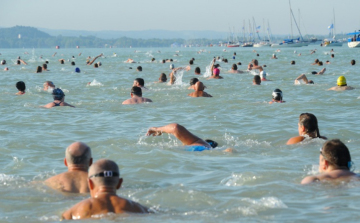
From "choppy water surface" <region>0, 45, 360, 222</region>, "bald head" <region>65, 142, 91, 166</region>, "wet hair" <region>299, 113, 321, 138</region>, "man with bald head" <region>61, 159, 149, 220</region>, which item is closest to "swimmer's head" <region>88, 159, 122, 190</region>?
"man with bald head" <region>61, 159, 149, 220</region>

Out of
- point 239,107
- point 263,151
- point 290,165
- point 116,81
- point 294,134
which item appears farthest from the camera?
point 116,81

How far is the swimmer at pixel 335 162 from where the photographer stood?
22.7ft

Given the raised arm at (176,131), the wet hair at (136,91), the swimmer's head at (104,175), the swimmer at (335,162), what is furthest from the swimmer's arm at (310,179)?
the wet hair at (136,91)

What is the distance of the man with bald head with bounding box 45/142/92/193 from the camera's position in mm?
6840

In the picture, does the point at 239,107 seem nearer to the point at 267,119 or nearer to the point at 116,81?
the point at 267,119

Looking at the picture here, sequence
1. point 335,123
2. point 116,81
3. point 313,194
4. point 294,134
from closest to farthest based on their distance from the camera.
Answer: point 313,194 < point 294,134 < point 335,123 < point 116,81

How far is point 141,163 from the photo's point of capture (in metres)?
9.15

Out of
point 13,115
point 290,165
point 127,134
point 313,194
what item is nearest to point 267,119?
point 127,134

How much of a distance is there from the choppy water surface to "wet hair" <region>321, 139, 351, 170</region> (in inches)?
11.7

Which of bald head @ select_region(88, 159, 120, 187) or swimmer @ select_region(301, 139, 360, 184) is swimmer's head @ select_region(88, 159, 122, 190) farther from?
swimmer @ select_region(301, 139, 360, 184)

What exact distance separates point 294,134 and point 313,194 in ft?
17.4

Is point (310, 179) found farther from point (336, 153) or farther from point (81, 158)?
point (81, 158)

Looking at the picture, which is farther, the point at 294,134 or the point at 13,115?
the point at 13,115

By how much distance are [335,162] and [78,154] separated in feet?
9.75
